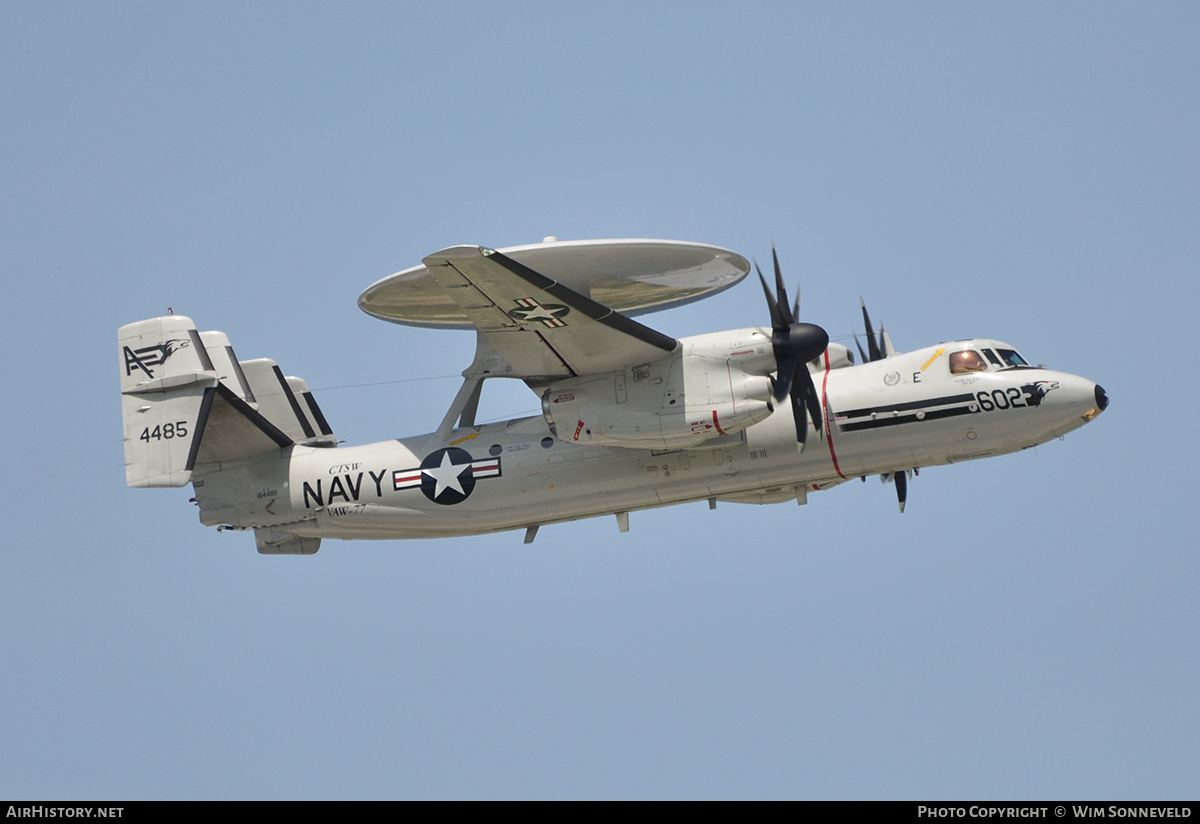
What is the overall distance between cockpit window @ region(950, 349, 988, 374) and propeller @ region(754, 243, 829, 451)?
2586mm

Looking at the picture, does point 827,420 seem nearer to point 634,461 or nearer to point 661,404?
point 661,404

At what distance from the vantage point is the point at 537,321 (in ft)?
84.3

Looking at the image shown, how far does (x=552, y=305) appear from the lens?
25.2m

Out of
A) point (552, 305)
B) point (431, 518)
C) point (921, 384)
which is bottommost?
point (431, 518)

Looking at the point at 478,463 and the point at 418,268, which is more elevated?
the point at 418,268

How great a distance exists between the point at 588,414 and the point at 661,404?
1.42 meters

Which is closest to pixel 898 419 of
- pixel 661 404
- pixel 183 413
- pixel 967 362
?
pixel 967 362

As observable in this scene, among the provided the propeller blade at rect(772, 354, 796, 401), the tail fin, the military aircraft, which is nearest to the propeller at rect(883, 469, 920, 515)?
the military aircraft

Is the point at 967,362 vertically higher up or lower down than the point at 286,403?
lower down

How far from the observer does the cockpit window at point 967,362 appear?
85.9 feet

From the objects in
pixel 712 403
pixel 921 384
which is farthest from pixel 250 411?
pixel 921 384
